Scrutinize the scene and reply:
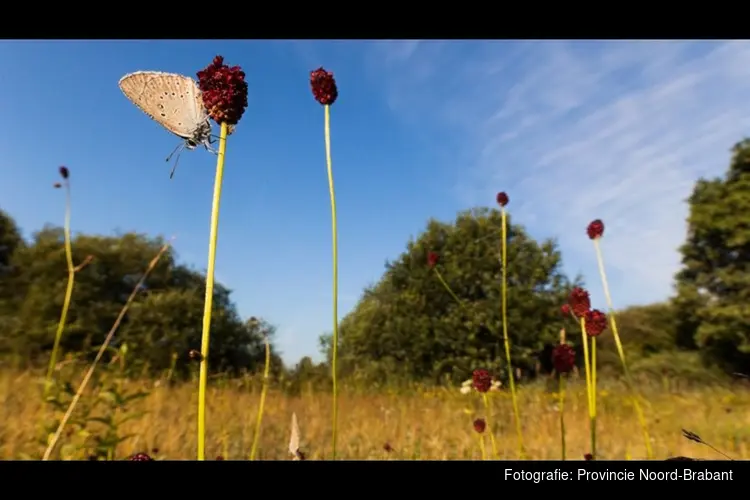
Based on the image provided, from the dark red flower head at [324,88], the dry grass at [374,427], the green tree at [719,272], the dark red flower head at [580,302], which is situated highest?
the green tree at [719,272]

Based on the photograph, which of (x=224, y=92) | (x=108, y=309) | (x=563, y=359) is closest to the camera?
(x=224, y=92)

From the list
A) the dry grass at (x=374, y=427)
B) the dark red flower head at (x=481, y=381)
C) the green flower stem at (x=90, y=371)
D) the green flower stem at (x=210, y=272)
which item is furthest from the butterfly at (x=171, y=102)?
the dry grass at (x=374, y=427)

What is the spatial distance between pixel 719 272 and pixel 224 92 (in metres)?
11.2

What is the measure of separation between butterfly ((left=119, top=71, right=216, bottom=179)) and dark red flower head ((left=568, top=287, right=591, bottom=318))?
897 mm

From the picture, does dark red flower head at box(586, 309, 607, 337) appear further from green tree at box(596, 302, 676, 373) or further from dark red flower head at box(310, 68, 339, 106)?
green tree at box(596, 302, 676, 373)

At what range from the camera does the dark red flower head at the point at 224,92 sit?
1.91 feet

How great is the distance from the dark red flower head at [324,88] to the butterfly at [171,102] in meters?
0.20

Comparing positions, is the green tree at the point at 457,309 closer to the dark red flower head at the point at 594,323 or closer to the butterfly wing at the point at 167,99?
the dark red flower head at the point at 594,323

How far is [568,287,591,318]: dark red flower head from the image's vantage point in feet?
3.84

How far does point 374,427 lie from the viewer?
3564 millimetres

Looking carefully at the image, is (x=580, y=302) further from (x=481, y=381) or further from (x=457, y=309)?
(x=457, y=309)

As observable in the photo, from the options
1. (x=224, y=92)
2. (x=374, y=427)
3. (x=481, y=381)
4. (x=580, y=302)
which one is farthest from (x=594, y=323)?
(x=374, y=427)

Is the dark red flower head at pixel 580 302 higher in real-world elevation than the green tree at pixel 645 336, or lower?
lower

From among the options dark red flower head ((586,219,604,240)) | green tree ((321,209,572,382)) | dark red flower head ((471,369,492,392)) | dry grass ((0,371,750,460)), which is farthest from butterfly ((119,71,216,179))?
green tree ((321,209,572,382))
